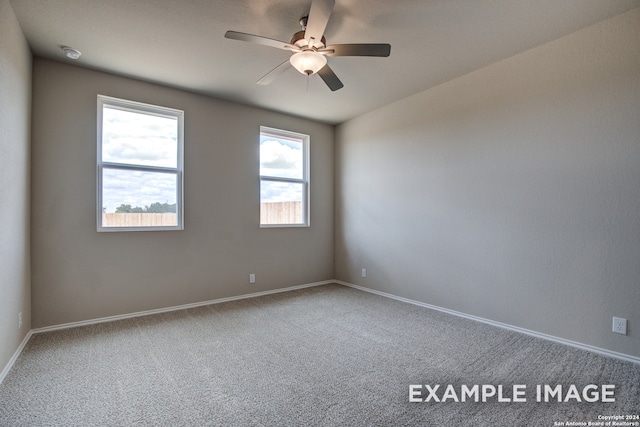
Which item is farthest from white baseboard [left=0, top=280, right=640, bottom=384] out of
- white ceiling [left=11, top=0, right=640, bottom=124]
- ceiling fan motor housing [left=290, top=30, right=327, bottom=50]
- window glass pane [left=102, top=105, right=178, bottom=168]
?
ceiling fan motor housing [left=290, top=30, right=327, bottom=50]

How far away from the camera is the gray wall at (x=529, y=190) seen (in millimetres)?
2525

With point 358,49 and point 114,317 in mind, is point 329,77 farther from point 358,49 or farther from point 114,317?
point 114,317

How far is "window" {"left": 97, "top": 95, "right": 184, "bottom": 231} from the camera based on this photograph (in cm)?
346

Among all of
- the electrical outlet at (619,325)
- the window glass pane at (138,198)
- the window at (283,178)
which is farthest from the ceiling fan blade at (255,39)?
the electrical outlet at (619,325)

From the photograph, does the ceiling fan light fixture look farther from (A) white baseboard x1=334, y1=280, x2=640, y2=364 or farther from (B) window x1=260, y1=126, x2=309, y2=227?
(A) white baseboard x1=334, y1=280, x2=640, y2=364

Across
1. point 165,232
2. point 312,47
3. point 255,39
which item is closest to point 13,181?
point 165,232

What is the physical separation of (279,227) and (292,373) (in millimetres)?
2713

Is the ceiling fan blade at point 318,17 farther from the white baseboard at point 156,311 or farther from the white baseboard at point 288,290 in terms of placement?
the white baseboard at point 156,311

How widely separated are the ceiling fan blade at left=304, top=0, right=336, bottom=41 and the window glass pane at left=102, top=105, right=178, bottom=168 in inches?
96.1

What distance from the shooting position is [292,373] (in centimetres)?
230

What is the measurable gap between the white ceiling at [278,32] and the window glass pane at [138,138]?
1.52ft

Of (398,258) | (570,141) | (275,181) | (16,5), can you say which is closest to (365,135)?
(275,181)

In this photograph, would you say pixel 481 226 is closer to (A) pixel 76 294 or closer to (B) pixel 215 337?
(B) pixel 215 337

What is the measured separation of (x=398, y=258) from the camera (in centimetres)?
431
